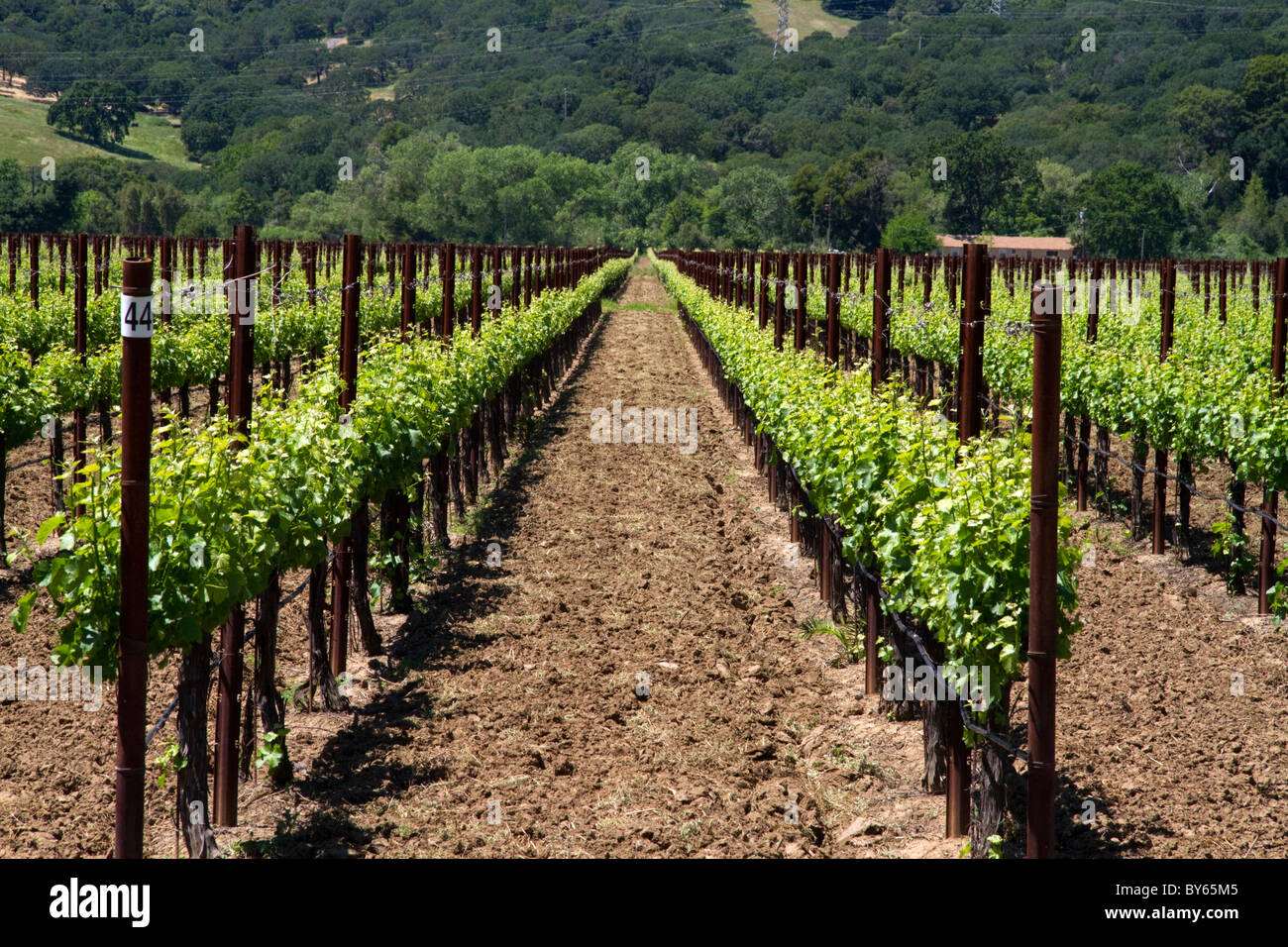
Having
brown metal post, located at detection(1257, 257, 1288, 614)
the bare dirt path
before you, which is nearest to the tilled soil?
the bare dirt path

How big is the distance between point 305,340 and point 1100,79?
550 feet

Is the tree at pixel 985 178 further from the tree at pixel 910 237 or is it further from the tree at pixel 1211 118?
the tree at pixel 1211 118

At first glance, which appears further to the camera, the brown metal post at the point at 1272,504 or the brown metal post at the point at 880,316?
the brown metal post at the point at 880,316

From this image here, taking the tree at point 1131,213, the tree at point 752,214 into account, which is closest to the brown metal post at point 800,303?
the tree at point 1131,213

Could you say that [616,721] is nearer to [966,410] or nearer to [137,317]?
[966,410]

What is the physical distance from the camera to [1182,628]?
960 centimetres

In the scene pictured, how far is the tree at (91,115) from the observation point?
152 meters

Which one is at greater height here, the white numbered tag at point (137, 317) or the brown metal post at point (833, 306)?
the brown metal post at point (833, 306)

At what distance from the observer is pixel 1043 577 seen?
4848mm

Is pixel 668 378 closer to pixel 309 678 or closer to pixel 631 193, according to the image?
pixel 309 678

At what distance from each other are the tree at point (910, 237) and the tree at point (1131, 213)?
1184 cm
